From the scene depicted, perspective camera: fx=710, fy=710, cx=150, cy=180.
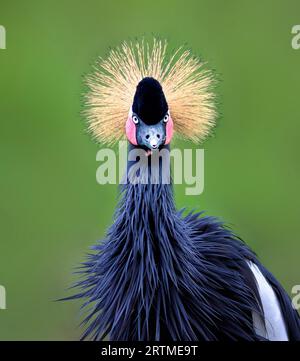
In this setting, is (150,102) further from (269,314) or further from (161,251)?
(269,314)

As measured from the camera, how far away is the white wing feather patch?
6.89 feet

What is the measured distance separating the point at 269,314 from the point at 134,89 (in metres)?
0.79

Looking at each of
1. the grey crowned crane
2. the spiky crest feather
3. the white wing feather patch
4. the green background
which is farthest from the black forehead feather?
the green background

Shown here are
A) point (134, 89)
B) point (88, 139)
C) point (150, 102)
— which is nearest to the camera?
point (150, 102)

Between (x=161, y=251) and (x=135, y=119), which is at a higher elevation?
(x=135, y=119)

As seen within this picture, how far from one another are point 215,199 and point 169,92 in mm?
1761

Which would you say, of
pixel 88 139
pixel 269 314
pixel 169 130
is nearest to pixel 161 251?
pixel 169 130

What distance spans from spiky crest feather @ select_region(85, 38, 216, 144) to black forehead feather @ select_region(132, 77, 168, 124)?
0.69 feet

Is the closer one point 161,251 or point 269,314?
point 161,251

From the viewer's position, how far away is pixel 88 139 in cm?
393

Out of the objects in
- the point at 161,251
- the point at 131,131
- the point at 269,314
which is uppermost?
the point at 131,131

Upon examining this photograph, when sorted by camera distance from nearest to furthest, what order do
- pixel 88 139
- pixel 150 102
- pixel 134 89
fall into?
pixel 150 102 < pixel 134 89 < pixel 88 139
